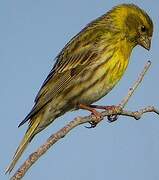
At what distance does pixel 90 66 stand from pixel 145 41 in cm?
98

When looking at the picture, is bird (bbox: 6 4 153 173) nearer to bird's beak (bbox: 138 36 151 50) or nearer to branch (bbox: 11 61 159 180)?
bird's beak (bbox: 138 36 151 50)

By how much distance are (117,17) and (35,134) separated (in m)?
2.64

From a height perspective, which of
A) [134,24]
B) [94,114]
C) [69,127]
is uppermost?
[134,24]

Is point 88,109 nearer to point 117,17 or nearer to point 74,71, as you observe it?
point 74,71

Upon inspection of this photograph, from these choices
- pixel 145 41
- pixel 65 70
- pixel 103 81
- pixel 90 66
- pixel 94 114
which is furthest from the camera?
pixel 145 41

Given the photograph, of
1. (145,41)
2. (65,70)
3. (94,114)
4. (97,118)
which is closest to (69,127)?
(97,118)

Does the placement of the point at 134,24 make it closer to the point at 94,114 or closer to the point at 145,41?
the point at 145,41

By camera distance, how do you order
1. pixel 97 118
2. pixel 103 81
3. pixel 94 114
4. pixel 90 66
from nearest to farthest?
pixel 97 118, pixel 94 114, pixel 103 81, pixel 90 66

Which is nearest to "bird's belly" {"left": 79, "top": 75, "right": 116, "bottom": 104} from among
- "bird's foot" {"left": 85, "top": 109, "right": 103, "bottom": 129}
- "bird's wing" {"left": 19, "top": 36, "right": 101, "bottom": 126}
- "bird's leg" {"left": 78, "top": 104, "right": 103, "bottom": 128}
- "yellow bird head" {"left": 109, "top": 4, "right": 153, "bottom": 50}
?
"bird's leg" {"left": 78, "top": 104, "right": 103, "bottom": 128}

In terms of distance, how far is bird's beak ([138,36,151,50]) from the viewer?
6.96 meters

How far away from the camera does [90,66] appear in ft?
21.7

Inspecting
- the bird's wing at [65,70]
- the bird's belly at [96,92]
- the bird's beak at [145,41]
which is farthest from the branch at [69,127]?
the bird's beak at [145,41]

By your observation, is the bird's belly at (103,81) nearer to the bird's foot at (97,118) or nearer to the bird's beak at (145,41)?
the bird's foot at (97,118)

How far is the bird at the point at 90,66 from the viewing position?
6.16 meters
